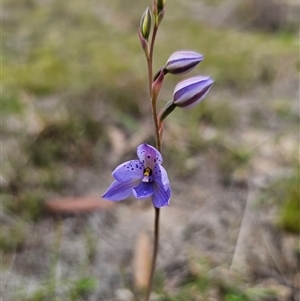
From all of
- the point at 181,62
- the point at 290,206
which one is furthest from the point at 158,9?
the point at 290,206

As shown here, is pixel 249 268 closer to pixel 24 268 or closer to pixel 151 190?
pixel 151 190

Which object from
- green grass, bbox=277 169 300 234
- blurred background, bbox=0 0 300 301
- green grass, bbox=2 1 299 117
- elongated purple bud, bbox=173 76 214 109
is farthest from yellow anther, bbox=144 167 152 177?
green grass, bbox=2 1 299 117

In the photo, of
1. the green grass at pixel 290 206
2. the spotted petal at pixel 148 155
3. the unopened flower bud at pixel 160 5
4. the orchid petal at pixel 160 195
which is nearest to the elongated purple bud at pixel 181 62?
the unopened flower bud at pixel 160 5

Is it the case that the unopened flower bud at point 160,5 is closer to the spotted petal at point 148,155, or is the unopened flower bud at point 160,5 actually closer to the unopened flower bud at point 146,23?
the unopened flower bud at point 146,23

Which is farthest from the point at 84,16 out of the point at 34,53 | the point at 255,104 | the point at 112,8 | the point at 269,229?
the point at 269,229

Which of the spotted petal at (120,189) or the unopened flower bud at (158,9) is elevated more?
the unopened flower bud at (158,9)

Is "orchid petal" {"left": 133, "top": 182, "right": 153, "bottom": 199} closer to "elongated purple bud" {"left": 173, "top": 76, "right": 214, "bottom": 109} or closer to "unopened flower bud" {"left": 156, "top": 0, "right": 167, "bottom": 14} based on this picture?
"elongated purple bud" {"left": 173, "top": 76, "right": 214, "bottom": 109}
